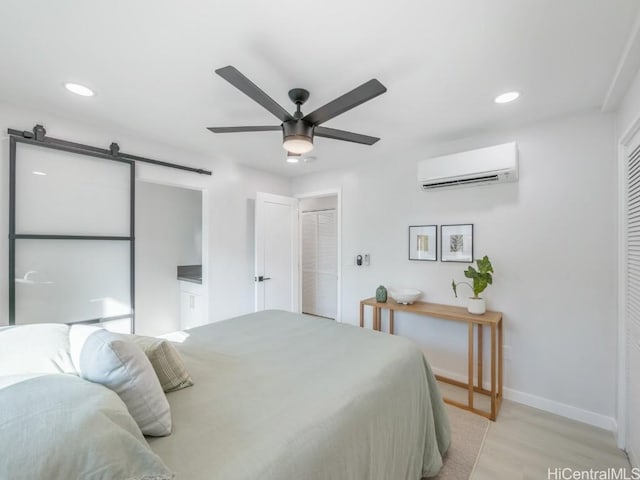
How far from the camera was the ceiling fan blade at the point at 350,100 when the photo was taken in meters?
1.35

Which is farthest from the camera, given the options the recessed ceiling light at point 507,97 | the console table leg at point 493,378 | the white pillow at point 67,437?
the console table leg at point 493,378

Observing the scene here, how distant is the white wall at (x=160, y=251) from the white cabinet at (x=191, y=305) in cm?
14

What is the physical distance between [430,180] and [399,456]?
2.31 meters

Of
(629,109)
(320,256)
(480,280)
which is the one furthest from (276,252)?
(629,109)

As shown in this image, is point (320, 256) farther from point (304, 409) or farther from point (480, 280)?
point (304, 409)

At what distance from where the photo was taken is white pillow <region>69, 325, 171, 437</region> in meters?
0.98

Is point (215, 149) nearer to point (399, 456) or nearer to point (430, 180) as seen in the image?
point (430, 180)

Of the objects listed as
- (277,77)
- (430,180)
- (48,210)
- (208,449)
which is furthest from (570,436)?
(48,210)

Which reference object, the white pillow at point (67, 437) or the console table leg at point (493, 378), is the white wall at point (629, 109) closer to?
the console table leg at point (493, 378)

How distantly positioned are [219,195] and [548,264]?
3385mm

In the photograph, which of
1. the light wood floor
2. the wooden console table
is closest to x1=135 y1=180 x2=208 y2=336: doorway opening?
the wooden console table

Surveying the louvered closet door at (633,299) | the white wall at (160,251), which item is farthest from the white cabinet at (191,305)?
the louvered closet door at (633,299)

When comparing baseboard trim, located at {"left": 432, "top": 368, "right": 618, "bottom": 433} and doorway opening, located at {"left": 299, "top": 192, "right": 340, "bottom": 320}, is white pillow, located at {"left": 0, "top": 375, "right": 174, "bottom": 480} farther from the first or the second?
doorway opening, located at {"left": 299, "top": 192, "right": 340, "bottom": 320}

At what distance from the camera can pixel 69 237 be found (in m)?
2.37
